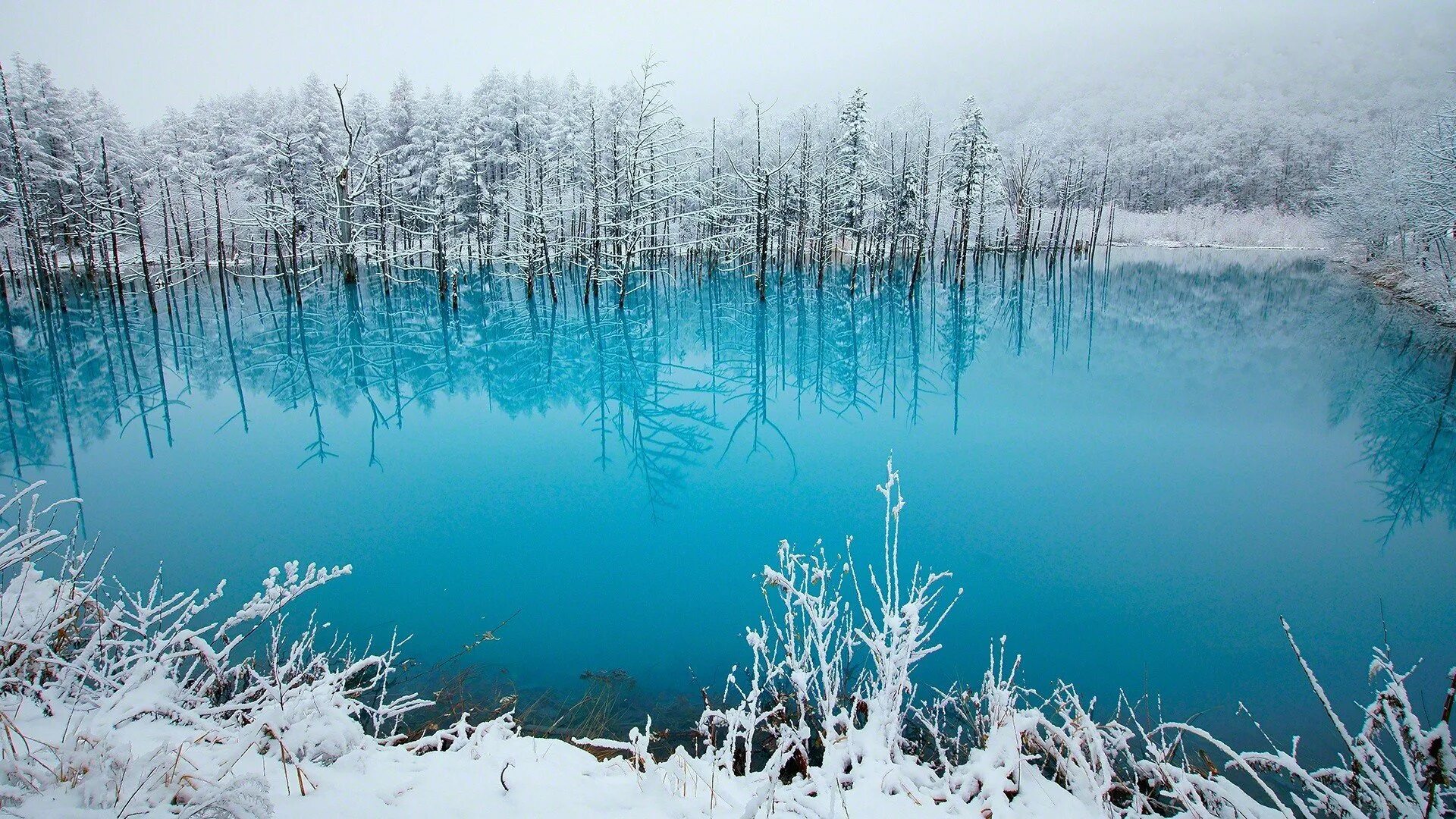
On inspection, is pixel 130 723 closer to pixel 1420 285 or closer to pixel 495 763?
pixel 495 763

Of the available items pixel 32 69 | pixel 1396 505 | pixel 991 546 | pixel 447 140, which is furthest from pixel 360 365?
pixel 32 69

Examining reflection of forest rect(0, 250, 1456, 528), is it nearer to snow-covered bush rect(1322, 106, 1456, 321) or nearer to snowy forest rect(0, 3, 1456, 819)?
snowy forest rect(0, 3, 1456, 819)

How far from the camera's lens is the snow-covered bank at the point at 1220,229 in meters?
58.5

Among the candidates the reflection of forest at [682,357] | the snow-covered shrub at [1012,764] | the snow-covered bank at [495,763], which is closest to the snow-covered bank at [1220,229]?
the reflection of forest at [682,357]

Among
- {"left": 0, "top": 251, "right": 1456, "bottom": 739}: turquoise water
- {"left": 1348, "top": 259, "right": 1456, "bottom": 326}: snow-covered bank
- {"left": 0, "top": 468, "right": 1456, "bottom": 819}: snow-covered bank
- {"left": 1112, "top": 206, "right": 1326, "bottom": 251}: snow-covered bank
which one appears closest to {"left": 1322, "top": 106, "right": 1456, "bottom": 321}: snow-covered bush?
{"left": 1348, "top": 259, "right": 1456, "bottom": 326}: snow-covered bank

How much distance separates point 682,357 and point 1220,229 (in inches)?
2553

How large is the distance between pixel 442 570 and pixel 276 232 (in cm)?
2823

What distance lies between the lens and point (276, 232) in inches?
1120

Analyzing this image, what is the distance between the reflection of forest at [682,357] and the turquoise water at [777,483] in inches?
5.5

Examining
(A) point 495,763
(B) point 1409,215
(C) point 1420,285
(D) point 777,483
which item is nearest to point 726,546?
(D) point 777,483

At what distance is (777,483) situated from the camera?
930 centimetres

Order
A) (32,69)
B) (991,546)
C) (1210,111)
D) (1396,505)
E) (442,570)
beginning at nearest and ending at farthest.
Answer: (442,570) < (991,546) < (1396,505) < (32,69) < (1210,111)

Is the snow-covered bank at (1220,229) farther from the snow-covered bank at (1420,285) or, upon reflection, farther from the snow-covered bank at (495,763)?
the snow-covered bank at (495,763)

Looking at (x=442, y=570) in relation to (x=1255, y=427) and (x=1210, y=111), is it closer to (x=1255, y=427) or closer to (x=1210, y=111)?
(x=1255, y=427)
